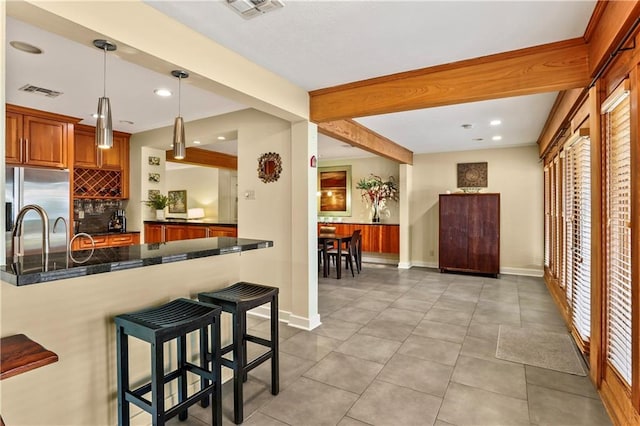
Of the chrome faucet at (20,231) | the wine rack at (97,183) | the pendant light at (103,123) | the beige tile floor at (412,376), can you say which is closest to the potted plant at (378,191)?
the beige tile floor at (412,376)

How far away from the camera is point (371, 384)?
2438 mm

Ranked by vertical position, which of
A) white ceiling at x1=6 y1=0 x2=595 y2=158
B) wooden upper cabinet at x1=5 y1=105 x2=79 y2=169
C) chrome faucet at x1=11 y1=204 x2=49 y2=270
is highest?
white ceiling at x1=6 y1=0 x2=595 y2=158

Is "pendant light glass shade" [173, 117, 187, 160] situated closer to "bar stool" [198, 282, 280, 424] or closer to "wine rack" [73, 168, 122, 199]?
"bar stool" [198, 282, 280, 424]

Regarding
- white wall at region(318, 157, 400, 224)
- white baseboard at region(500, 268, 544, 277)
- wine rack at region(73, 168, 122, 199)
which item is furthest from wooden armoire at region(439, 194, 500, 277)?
wine rack at region(73, 168, 122, 199)

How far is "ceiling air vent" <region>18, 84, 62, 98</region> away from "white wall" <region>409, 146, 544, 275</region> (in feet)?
20.3

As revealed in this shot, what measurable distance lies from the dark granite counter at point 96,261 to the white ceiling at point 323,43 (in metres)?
1.20

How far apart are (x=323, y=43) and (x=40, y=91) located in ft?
10.0

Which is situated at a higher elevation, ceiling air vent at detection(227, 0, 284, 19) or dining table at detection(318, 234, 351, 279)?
ceiling air vent at detection(227, 0, 284, 19)

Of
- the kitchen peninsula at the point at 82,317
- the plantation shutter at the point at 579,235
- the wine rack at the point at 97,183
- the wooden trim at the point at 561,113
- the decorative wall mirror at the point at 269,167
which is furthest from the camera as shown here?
the wine rack at the point at 97,183

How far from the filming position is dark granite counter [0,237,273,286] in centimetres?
136

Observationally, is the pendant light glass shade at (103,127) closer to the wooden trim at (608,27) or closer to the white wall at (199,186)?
the wooden trim at (608,27)

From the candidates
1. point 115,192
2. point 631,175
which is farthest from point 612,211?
point 115,192

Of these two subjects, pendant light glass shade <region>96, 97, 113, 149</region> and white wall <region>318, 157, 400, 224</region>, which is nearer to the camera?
pendant light glass shade <region>96, 97, 113, 149</region>

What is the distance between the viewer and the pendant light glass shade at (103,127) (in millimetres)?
1810
